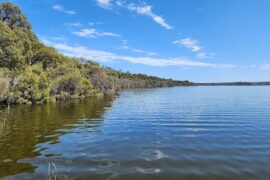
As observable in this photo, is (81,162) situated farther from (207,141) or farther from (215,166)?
(207,141)

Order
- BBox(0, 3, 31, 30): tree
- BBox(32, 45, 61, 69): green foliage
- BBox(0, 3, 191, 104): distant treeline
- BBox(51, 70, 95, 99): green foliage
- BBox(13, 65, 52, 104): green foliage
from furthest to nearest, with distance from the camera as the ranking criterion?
BBox(32, 45, 61, 69): green foliage
BBox(0, 3, 31, 30): tree
BBox(51, 70, 95, 99): green foliage
BBox(13, 65, 52, 104): green foliage
BBox(0, 3, 191, 104): distant treeline

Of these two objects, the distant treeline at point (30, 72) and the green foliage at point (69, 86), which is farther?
the green foliage at point (69, 86)

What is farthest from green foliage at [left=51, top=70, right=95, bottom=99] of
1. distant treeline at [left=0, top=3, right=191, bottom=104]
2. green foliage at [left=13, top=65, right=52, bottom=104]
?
green foliage at [left=13, top=65, right=52, bottom=104]

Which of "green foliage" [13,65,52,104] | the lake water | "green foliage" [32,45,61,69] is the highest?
"green foliage" [32,45,61,69]

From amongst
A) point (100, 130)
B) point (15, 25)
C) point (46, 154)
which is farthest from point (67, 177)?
point (15, 25)

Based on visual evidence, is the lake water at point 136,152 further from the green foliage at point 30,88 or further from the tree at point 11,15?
the tree at point 11,15

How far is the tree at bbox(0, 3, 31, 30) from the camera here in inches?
3287

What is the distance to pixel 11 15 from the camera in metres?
84.7

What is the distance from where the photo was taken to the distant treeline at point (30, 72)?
50.1 metres

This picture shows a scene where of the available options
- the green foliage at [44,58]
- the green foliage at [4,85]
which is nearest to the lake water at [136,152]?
the green foliage at [4,85]

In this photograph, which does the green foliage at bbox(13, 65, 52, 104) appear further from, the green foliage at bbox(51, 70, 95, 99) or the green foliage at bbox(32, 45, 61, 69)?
the green foliage at bbox(32, 45, 61, 69)

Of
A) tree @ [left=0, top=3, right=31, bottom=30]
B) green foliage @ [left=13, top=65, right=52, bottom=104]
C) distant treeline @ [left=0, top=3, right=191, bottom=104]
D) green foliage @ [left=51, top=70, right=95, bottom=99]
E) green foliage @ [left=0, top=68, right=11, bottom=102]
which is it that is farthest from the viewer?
tree @ [left=0, top=3, right=31, bottom=30]

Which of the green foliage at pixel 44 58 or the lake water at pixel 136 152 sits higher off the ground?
the green foliage at pixel 44 58

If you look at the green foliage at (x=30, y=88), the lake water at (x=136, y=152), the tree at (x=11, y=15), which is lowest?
the lake water at (x=136, y=152)
